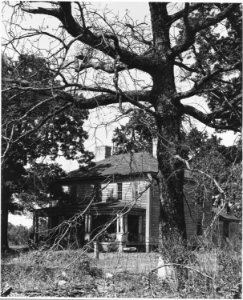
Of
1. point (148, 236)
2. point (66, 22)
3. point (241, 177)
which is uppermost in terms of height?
point (66, 22)

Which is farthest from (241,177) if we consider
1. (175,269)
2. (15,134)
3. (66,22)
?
(15,134)

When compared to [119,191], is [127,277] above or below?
below

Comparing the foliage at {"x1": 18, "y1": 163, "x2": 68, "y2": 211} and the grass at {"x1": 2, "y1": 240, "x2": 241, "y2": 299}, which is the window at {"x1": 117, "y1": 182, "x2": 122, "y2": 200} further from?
the grass at {"x1": 2, "y1": 240, "x2": 241, "y2": 299}

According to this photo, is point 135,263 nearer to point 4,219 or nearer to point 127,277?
point 127,277

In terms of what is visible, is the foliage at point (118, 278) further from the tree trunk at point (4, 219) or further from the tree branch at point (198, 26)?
the tree trunk at point (4, 219)

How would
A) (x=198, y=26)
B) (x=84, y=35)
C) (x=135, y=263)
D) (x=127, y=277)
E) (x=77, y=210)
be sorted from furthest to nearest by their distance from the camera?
1. (x=77, y=210)
2. (x=135, y=263)
3. (x=198, y=26)
4. (x=84, y=35)
5. (x=127, y=277)

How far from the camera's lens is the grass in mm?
5762

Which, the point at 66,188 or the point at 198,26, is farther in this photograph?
the point at 66,188

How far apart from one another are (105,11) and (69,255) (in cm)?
392

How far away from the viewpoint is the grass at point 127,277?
227 inches

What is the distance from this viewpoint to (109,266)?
969cm

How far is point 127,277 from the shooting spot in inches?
286

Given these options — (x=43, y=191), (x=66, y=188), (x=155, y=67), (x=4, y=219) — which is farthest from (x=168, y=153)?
(x=66, y=188)

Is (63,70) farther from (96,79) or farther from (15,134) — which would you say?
(15,134)
